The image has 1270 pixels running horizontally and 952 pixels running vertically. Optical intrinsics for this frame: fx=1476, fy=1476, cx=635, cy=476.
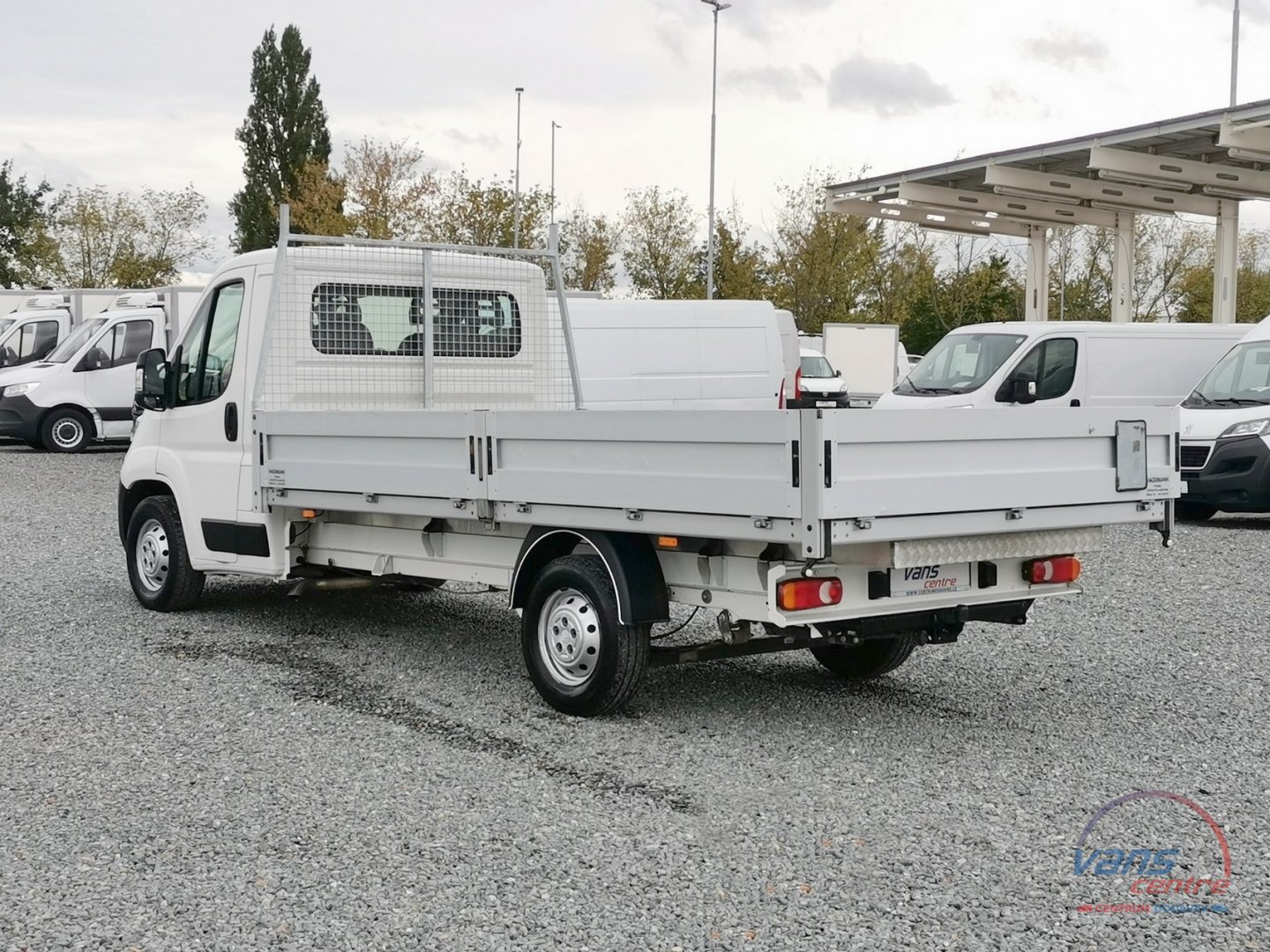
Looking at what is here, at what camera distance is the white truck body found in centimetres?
4078

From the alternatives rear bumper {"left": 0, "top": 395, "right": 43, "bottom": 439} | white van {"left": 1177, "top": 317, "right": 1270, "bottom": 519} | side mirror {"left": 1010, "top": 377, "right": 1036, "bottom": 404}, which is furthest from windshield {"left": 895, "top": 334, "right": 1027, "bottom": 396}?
rear bumper {"left": 0, "top": 395, "right": 43, "bottom": 439}

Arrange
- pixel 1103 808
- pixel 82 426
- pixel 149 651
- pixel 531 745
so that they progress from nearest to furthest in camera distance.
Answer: pixel 1103 808, pixel 531 745, pixel 149 651, pixel 82 426

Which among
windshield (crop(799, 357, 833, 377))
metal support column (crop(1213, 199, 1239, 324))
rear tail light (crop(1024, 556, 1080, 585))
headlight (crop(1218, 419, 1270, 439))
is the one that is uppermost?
metal support column (crop(1213, 199, 1239, 324))

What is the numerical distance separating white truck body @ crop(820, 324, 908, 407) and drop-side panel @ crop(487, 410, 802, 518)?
3469 centimetres

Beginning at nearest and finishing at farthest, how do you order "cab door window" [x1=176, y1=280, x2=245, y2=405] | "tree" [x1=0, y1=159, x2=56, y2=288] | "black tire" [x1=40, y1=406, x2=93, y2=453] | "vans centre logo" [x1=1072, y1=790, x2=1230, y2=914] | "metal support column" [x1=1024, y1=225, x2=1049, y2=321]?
"vans centre logo" [x1=1072, y1=790, x2=1230, y2=914] < "cab door window" [x1=176, y1=280, x2=245, y2=405] < "black tire" [x1=40, y1=406, x2=93, y2=453] < "metal support column" [x1=1024, y1=225, x2=1049, y2=321] < "tree" [x1=0, y1=159, x2=56, y2=288]

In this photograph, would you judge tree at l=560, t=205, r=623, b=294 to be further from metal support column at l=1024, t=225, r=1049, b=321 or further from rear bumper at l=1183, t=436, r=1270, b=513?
rear bumper at l=1183, t=436, r=1270, b=513

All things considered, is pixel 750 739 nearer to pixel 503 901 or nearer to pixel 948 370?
pixel 503 901

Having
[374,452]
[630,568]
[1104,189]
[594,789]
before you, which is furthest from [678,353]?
[1104,189]

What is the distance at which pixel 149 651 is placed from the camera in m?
8.25

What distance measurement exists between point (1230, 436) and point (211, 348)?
33.8 feet

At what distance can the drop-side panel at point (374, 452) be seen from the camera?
688cm

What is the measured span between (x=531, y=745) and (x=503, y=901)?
1.82m

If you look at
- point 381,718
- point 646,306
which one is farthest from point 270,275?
point 646,306

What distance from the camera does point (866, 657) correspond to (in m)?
7.37
